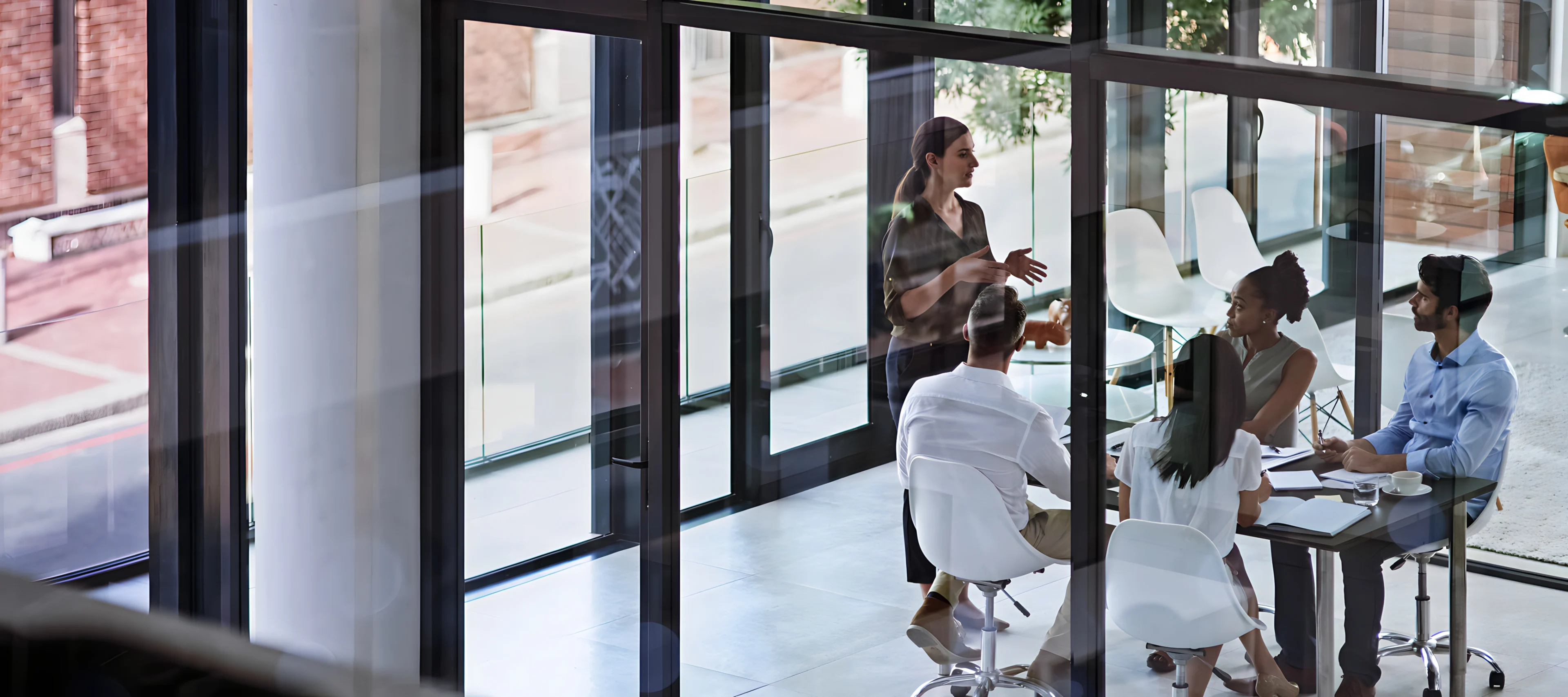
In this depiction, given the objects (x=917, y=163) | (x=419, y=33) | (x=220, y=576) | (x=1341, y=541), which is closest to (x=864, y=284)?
(x=917, y=163)

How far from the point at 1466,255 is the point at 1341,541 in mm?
595

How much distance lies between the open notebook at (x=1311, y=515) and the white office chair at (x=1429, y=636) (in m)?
0.12

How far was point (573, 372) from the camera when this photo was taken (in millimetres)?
4449

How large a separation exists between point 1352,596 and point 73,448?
16.0 feet

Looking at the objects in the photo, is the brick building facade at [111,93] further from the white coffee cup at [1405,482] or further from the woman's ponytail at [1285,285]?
the white coffee cup at [1405,482]

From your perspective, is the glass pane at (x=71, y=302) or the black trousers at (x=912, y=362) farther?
the glass pane at (x=71, y=302)

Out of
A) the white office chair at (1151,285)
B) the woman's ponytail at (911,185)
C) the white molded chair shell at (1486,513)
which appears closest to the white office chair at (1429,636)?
the white molded chair shell at (1486,513)

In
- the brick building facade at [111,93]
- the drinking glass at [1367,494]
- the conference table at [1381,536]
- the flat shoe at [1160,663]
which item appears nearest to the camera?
the conference table at [1381,536]

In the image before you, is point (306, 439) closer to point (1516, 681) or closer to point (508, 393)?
point (508, 393)

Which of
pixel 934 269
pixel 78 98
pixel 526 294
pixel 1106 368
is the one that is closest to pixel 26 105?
pixel 78 98

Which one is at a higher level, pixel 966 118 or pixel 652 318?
pixel 966 118

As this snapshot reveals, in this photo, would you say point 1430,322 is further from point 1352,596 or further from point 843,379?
point 843,379

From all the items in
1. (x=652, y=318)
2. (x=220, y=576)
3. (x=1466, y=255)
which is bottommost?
(x=220, y=576)

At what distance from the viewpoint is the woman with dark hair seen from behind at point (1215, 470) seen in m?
2.94
